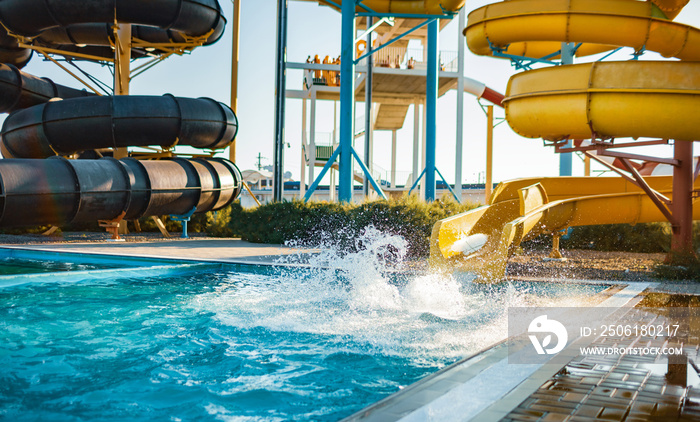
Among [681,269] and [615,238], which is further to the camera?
[615,238]

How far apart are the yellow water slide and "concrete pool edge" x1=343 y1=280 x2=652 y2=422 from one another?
369 cm

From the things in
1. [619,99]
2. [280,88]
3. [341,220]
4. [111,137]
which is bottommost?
[341,220]

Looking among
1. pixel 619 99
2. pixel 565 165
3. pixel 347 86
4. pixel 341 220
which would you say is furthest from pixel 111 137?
pixel 565 165

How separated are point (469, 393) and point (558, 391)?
442mm

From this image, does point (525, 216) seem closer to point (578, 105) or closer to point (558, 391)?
point (578, 105)

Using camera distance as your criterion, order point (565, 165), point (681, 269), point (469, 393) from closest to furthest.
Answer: point (469, 393), point (681, 269), point (565, 165)

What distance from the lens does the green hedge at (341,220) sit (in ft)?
33.9

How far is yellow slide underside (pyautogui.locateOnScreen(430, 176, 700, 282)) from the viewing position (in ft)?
22.8

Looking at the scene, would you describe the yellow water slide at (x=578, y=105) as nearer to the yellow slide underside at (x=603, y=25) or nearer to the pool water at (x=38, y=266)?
the yellow slide underside at (x=603, y=25)

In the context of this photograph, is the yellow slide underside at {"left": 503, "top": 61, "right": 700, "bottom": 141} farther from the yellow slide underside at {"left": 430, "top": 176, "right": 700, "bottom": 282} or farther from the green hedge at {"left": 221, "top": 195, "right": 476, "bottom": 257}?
the green hedge at {"left": 221, "top": 195, "right": 476, "bottom": 257}

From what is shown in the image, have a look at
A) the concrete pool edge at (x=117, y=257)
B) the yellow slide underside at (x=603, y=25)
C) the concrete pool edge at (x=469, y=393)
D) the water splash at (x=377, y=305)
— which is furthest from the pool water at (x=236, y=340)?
the yellow slide underside at (x=603, y=25)

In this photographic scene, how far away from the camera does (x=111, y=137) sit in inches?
494

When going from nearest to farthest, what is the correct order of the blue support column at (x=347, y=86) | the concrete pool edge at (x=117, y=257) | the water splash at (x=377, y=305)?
the water splash at (x=377, y=305) → the concrete pool edge at (x=117, y=257) → the blue support column at (x=347, y=86)

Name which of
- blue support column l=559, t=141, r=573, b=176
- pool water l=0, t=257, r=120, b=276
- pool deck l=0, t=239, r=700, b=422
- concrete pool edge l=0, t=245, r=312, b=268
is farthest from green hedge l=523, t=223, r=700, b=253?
pool deck l=0, t=239, r=700, b=422
